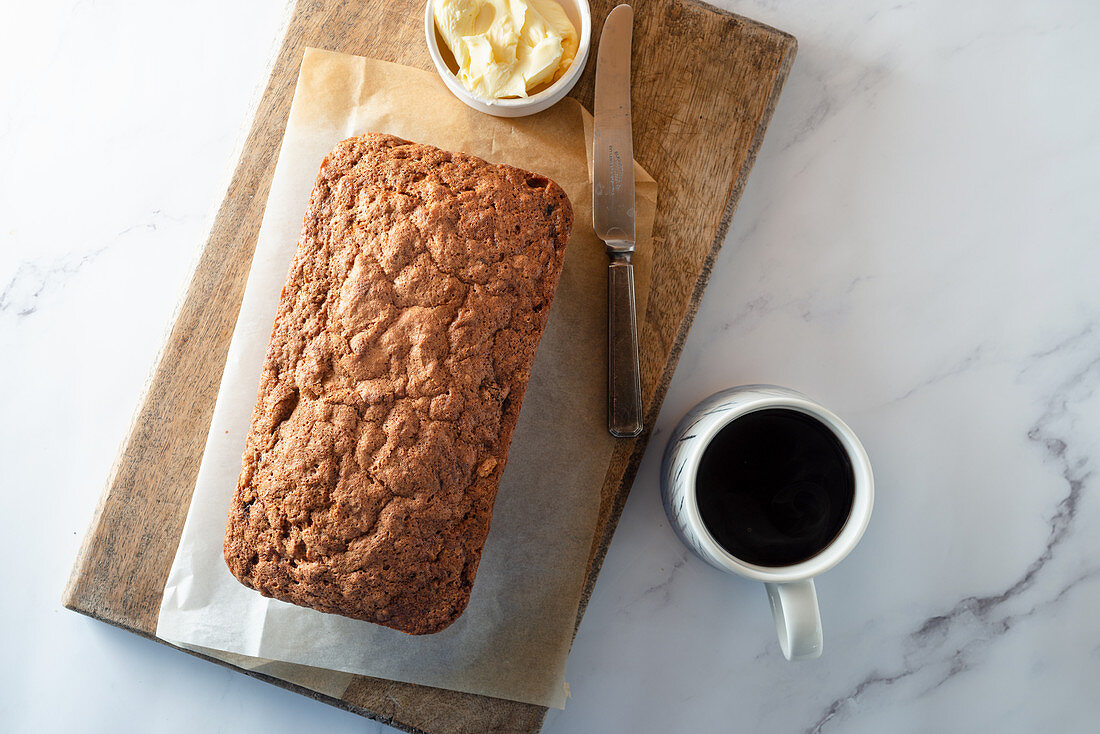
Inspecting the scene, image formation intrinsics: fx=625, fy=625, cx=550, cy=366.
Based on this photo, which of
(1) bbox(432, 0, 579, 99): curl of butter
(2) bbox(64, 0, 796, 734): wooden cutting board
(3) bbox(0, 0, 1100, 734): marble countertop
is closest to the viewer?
(1) bbox(432, 0, 579, 99): curl of butter

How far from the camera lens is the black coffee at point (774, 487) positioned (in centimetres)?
143

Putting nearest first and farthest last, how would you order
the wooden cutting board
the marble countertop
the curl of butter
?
the curl of butter < the wooden cutting board < the marble countertop

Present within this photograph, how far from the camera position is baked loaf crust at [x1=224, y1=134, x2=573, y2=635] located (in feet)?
4.44

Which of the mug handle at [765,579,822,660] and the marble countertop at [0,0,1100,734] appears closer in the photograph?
the mug handle at [765,579,822,660]

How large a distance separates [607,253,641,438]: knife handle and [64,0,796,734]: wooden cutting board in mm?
69

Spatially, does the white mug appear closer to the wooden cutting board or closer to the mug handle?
the mug handle

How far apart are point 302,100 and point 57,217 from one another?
39.1 inches

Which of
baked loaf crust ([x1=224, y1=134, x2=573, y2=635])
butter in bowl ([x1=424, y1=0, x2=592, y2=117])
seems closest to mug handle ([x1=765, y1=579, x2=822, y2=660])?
baked loaf crust ([x1=224, y1=134, x2=573, y2=635])

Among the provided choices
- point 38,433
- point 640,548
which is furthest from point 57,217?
point 640,548

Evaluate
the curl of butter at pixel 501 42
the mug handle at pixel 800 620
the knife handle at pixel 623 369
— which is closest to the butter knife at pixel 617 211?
the knife handle at pixel 623 369

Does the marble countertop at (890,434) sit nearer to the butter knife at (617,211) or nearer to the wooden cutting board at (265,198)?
the wooden cutting board at (265,198)

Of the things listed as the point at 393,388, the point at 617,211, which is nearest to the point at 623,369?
the point at 617,211

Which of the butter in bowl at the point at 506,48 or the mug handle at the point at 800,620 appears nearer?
the mug handle at the point at 800,620

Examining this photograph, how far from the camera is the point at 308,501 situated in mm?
1352
